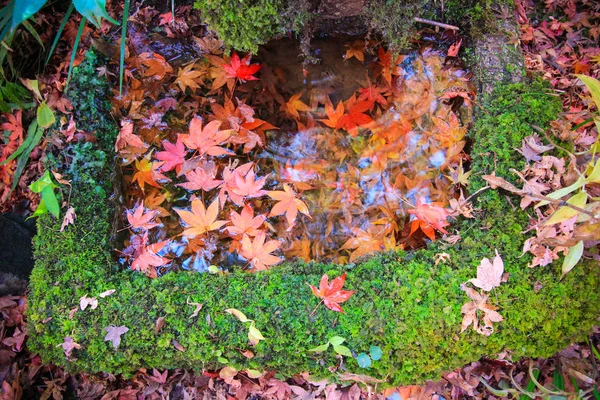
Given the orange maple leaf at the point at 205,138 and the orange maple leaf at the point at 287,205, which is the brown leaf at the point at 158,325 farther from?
the orange maple leaf at the point at 205,138

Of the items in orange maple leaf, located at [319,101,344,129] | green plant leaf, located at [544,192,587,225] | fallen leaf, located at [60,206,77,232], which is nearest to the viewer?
green plant leaf, located at [544,192,587,225]

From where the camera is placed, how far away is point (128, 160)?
226 cm

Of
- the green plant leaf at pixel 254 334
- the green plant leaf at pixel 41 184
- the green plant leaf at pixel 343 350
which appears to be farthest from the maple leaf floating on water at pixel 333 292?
the green plant leaf at pixel 41 184

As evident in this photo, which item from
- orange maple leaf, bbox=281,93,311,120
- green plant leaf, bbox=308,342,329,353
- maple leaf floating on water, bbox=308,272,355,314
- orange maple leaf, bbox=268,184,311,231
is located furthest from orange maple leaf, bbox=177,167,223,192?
green plant leaf, bbox=308,342,329,353

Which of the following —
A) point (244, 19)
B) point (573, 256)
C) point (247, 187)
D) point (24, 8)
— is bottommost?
point (573, 256)

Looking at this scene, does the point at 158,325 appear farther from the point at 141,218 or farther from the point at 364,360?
the point at 364,360

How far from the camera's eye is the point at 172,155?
7.48 ft

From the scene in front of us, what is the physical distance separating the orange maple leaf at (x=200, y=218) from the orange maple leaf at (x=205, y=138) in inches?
10.9

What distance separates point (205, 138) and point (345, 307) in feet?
3.73

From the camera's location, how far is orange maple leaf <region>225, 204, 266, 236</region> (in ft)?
7.30

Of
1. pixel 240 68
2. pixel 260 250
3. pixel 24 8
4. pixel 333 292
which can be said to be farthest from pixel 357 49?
pixel 24 8

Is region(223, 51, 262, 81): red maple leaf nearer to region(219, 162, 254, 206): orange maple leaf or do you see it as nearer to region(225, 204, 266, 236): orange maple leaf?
region(219, 162, 254, 206): orange maple leaf

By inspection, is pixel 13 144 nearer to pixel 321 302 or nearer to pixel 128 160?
pixel 128 160

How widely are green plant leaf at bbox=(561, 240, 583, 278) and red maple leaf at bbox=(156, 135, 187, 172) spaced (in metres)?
1.81
